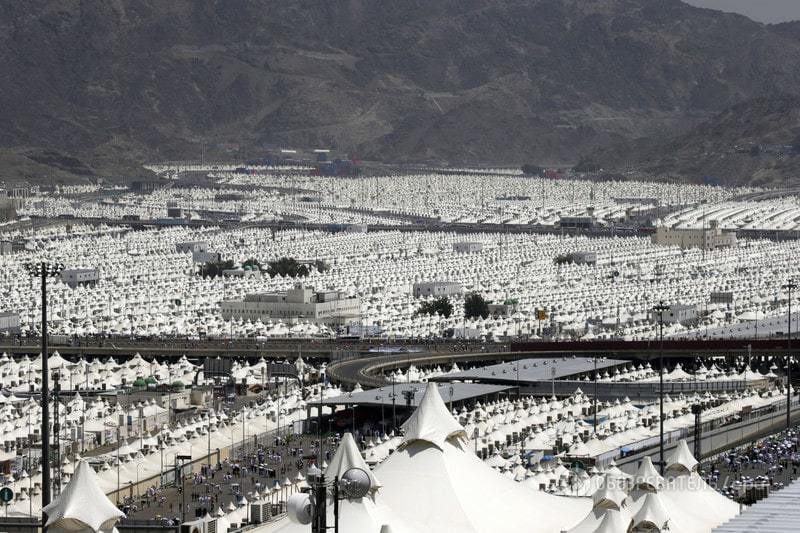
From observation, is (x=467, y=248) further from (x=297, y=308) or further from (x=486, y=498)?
(x=486, y=498)

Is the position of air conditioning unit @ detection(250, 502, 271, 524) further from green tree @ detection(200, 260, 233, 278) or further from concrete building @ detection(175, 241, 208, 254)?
concrete building @ detection(175, 241, 208, 254)

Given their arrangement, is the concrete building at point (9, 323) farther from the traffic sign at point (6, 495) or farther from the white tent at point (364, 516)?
the white tent at point (364, 516)

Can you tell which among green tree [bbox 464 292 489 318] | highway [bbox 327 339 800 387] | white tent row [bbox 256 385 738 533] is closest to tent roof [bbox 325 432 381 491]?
white tent row [bbox 256 385 738 533]

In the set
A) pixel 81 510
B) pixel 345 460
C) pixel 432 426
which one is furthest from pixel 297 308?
pixel 81 510

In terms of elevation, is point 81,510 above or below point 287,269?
below

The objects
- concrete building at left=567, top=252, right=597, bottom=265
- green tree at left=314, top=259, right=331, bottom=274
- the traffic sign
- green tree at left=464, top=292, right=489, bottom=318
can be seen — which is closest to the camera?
the traffic sign
